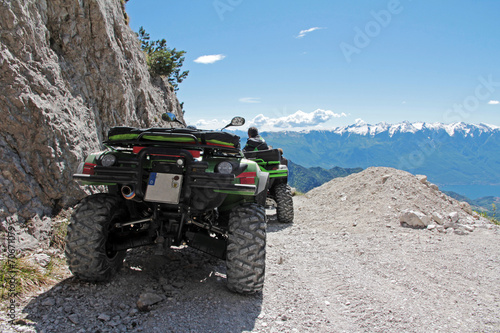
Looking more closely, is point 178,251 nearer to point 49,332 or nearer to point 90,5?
point 49,332

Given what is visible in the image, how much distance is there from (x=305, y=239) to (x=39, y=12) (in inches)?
244

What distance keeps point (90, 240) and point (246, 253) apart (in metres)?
1.54

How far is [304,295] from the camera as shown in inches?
141

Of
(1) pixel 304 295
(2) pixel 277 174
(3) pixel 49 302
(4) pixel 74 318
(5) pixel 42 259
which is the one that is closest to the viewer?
(4) pixel 74 318

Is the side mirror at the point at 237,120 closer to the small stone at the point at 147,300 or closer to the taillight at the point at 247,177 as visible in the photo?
the taillight at the point at 247,177

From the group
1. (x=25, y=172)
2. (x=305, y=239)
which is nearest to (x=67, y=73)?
(x=25, y=172)

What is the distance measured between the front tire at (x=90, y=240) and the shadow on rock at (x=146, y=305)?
0.64ft

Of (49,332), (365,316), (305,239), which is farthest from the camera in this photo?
(305,239)

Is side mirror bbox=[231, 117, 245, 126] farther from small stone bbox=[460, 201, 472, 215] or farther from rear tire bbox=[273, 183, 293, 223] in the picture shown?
small stone bbox=[460, 201, 472, 215]

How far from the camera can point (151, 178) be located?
3.04 metres

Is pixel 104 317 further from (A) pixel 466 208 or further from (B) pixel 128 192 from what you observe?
(A) pixel 466 208

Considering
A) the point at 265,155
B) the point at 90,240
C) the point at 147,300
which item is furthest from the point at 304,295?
the point at 265,155

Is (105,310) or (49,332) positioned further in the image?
(105,310)

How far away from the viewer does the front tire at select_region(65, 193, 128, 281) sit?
314 centimetres
